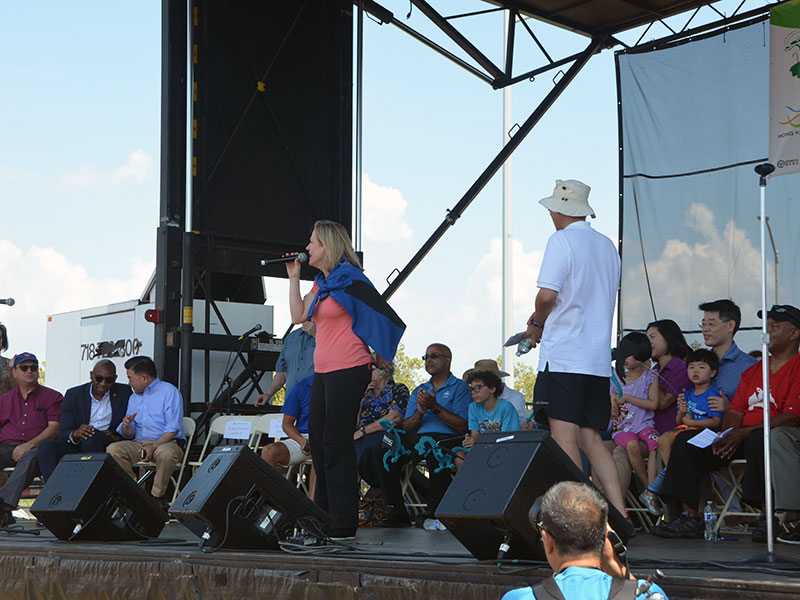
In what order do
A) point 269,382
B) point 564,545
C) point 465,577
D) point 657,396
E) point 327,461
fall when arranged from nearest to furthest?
point 564,545, point 465,577, point 327,461, point 657,396, point 269,382

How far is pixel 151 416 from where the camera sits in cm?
750

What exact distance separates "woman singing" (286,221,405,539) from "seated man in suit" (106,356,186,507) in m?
3.00

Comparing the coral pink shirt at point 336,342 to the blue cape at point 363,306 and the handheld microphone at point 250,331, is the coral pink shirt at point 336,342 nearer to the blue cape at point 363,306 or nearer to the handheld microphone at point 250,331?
the blue cape at point 363,306

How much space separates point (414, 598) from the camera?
3.20m

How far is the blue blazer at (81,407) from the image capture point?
292 inches

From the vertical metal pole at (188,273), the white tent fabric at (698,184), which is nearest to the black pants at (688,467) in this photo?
the white tent fabric at (698,184)

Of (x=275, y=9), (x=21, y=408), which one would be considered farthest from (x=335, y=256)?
(x=275, y=9)

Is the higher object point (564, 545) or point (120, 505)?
point (564, 545)

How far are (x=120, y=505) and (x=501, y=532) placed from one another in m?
2.54

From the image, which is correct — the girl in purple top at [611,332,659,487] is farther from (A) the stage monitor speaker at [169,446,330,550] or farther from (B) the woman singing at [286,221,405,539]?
(A) the stage monitor speaker at [169,446,330,550]

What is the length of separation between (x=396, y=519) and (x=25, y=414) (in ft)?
10.1

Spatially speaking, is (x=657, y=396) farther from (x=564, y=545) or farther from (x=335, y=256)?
(x=564, y=545)

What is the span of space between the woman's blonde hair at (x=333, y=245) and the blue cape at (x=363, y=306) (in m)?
0.05

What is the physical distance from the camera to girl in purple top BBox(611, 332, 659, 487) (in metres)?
5.77
